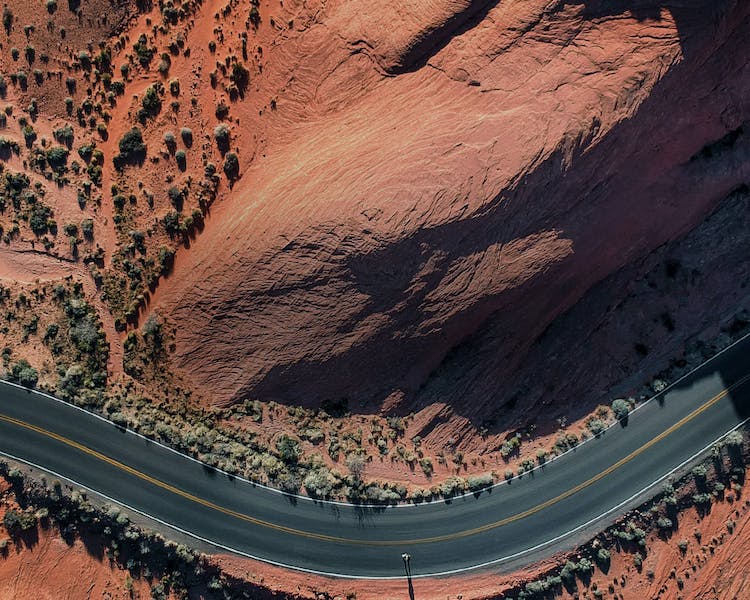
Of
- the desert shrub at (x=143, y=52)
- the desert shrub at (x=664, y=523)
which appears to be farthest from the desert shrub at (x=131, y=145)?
the desert shrub at (x=664, y=523)

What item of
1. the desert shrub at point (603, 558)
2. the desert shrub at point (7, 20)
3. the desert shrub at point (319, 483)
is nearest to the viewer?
the desert shrub at point (319, 483)

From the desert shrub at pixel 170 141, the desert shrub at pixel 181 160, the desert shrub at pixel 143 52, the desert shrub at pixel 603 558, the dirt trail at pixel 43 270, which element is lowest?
the desert shrub at pixel 603 558

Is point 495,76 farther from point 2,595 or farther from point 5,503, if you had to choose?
point 2,595

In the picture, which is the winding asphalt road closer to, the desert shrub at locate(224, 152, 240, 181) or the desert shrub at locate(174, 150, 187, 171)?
the desert shrub at locate(174, 150, 187, 171)

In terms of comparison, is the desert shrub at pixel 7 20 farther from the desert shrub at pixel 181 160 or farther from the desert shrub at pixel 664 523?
the desert shrub at pixel 664 523

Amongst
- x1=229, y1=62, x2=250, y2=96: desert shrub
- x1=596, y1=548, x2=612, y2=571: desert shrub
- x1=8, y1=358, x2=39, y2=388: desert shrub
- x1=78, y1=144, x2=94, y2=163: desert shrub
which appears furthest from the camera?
x1=78, y1=144, x2=94, y2=163: desert shrub

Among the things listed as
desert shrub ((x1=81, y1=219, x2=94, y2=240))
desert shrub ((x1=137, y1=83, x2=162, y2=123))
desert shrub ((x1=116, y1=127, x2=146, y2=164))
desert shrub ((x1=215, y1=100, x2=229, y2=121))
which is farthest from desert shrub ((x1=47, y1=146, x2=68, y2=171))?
desert shrub ((x1=215, y1=100, x2=229, y2=121))

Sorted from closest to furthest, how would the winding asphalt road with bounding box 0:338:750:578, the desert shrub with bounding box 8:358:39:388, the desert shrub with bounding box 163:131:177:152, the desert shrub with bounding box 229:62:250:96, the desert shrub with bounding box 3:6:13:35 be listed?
the desert shrub with bounding box 8:358:39:388 < the winding asphalt road with bounding box 0:338:750:578 < the desert shrub with bounding box 163:131:177:152 < the desert shrub with bounding box 229:62:250:96 < the desert shrub with bounding box 3:6:13:35

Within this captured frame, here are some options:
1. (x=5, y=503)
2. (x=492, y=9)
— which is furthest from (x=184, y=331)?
(x=492, y=9)
